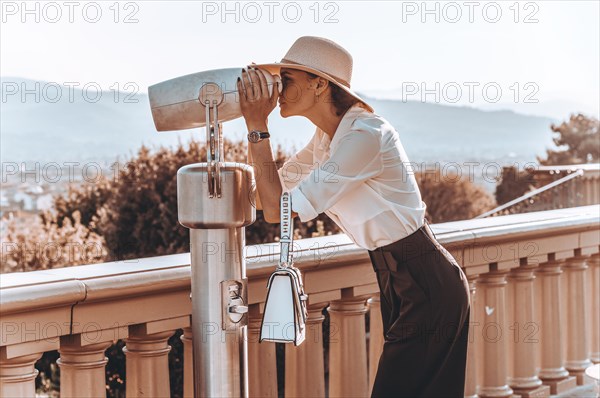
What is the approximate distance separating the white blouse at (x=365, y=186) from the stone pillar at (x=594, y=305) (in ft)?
5.74

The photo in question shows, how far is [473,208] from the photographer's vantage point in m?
14.7

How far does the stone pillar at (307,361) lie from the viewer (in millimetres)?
2564

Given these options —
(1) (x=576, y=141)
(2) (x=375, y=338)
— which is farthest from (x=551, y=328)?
(1) (x=576, y=141)

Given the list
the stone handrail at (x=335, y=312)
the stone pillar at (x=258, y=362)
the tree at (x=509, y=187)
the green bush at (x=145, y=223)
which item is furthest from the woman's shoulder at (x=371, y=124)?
the tree at (x=509, y=187)

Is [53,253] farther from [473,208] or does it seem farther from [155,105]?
[473,208]

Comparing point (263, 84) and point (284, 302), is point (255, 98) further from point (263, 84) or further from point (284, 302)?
point (284, 302)

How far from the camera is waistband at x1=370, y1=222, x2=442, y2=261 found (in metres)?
2.24

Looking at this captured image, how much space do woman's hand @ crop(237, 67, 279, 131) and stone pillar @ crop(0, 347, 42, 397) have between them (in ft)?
2.23

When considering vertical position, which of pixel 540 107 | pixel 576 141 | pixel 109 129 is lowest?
pixel 576 141

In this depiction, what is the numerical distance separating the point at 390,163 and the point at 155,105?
58 centimetres

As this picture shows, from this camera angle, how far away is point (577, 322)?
11.9 ft

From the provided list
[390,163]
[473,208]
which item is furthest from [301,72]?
[473,208]

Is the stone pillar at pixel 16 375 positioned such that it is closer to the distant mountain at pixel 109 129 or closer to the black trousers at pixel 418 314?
the black trousers at pixel 418 314

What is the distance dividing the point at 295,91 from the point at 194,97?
36cm
